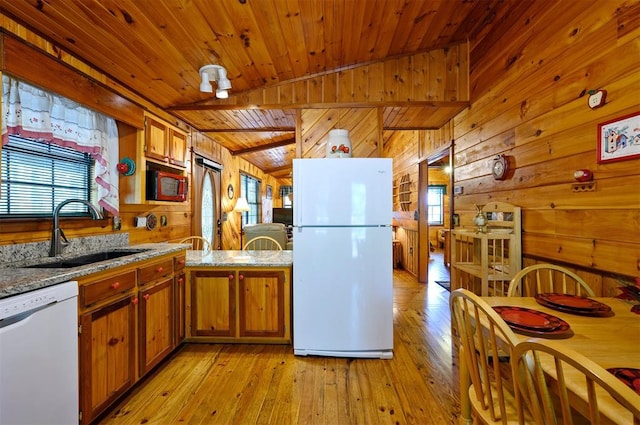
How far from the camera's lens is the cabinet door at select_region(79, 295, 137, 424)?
4.83 feet

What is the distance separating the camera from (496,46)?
8.11 feet

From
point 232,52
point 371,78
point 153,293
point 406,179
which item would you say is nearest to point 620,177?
point 371,78

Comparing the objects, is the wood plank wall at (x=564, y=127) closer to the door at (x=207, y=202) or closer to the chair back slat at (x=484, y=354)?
the chair back slat at (x=484, y=354)

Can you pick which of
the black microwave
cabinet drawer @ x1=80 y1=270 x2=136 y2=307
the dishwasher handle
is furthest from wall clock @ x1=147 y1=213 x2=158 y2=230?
the dishwasher handle

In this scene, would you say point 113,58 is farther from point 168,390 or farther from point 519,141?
point 519,141

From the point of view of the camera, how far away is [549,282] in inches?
76.2

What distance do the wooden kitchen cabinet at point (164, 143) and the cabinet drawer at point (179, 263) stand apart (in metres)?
0.91

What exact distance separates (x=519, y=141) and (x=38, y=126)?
131 inches

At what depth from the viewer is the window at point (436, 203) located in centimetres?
851

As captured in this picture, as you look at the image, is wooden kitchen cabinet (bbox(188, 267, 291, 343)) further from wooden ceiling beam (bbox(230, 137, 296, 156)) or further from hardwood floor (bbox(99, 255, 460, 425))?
wooden ceiling beam (bbox(230, 137, 296, 156))

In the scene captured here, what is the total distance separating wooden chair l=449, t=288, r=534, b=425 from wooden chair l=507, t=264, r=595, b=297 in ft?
1.95

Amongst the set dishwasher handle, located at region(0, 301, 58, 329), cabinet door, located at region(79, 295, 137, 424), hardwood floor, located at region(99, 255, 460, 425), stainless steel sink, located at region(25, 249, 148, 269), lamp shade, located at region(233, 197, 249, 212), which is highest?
lamp shade, located at region(233, 197, 249, 212)

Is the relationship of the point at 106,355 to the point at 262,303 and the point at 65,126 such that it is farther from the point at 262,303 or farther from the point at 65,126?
the point at 65,126

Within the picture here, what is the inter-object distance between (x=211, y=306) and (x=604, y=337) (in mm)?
2485
